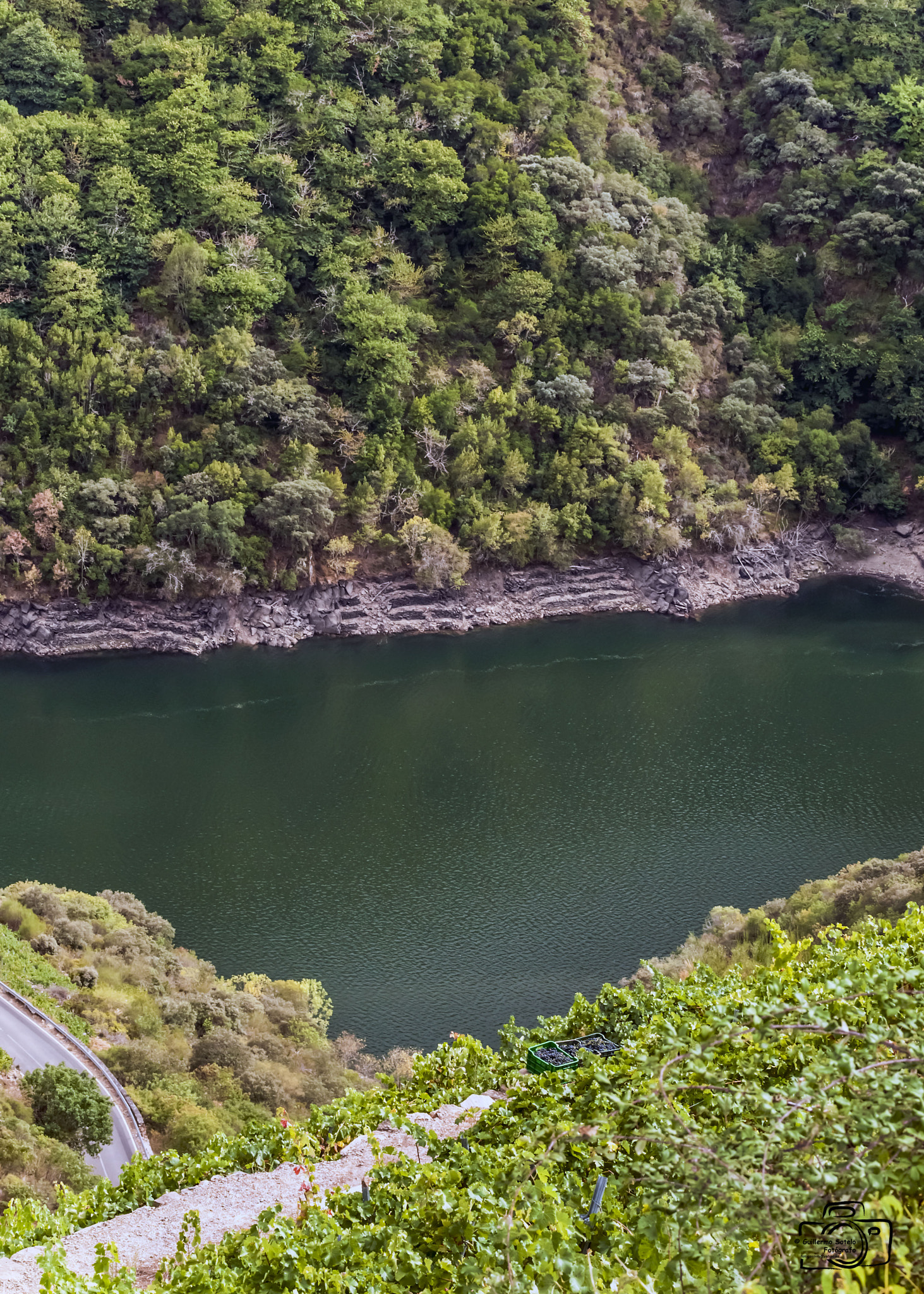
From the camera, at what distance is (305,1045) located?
2477 centimetres

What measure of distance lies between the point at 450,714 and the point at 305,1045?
723 inches

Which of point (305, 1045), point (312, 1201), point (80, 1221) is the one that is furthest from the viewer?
point (305, 1045)

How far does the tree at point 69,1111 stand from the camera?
19406mm

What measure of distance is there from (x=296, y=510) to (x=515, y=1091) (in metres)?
34.9

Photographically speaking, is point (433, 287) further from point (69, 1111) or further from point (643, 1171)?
point (643, 1171)

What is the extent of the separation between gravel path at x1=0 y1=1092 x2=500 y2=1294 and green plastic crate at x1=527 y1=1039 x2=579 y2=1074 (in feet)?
4.69

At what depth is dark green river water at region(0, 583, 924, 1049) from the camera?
28.8 m

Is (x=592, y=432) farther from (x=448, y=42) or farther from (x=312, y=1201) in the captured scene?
(x=312, y=1201)

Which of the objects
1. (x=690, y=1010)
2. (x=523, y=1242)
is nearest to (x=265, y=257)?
(x=690, y=1010)

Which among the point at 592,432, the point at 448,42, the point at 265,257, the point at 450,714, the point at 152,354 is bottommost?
the point at 450,714

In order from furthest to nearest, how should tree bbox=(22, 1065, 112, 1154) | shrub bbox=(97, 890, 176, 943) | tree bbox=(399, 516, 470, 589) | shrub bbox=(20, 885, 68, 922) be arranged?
1. tree bbox=(399, 516, 470, 589)
2. shrub bbox=(97, 890, 176, 943)
3. shrub bbox=(20, 885, 68, 922)
4. tree bbox=(22, 1065, 112, 1154)

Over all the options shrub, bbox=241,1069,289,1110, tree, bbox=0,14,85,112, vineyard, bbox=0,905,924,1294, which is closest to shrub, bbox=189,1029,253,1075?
shrub, bbox=241,1069,289,1110

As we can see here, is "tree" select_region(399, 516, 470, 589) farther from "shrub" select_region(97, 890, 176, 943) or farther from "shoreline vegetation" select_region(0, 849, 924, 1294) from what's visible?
"shoreline vegetation" select_region(0, 849, 924, 1294)

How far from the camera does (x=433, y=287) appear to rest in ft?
168
